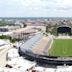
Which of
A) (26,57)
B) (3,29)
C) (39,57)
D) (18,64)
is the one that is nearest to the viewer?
(18,64)

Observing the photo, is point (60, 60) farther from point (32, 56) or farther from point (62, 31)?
point (62, 31)

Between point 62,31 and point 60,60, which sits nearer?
point 60,60

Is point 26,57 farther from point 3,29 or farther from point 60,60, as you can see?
point 3,29

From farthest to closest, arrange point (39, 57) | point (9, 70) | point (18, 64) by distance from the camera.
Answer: point (39, 57), point (18, 64), point (9, 70)

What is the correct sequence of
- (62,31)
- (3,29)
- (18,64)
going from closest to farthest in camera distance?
(18,64) → (62,31) → (3,29)

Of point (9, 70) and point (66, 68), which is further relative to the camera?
point (66, 68)

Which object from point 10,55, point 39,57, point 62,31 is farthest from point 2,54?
point 62,31

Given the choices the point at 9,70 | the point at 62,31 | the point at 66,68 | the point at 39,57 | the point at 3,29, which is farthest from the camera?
the point at 3,29

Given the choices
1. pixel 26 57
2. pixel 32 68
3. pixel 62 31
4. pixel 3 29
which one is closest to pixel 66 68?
pixel 32 68
